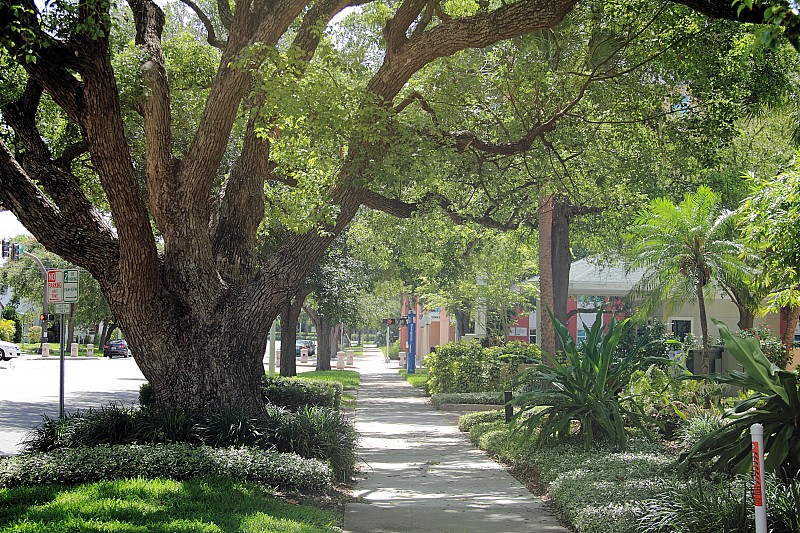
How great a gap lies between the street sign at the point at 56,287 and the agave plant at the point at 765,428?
37.3 ft

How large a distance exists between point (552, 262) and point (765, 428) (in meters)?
12.8

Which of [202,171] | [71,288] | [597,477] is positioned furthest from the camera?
[71,288]

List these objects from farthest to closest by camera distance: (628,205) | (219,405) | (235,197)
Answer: (628,205)
(235,197)
(219,405)

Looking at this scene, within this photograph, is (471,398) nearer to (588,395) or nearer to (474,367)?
(474,367)

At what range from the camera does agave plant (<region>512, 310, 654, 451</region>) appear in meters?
12.4

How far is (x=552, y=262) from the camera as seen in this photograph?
21.5 metres

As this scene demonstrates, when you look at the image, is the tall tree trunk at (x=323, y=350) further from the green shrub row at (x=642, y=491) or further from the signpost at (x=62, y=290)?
the green shrub row at (x=642, y=491)

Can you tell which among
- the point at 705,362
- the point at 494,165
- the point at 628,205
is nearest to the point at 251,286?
the point at 494,165

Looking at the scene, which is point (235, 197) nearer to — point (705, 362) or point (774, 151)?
point (705, 362)

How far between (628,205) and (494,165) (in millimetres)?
7101

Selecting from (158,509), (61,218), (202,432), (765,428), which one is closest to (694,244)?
(765,428)

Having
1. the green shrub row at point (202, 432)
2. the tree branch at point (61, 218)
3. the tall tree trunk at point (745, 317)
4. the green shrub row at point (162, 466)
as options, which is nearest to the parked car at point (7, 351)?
the tall tree trunk at point (745, 317)

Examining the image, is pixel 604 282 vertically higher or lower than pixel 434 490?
higher

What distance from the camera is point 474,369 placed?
84.4 feet
